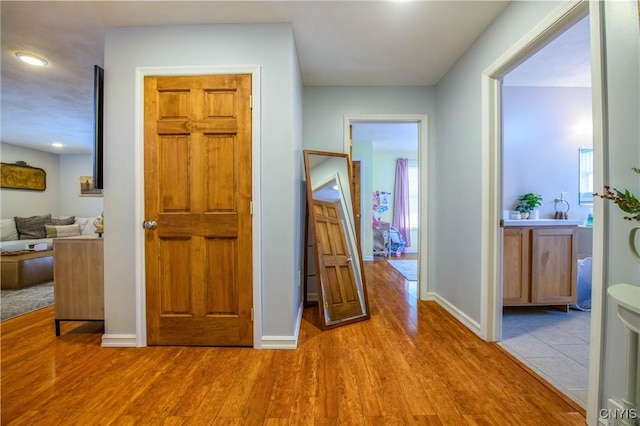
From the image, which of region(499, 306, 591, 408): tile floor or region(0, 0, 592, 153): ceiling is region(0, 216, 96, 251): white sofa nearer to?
region(0, 0, 592, 153): ceiling

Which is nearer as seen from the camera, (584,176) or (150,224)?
(150,224)

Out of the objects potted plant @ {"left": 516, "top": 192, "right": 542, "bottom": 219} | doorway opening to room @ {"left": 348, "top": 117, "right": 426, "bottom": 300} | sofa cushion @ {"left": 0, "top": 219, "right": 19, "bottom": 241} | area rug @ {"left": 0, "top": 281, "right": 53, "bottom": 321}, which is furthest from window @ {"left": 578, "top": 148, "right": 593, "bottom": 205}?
sofa cushion @ {"left": 0, "top": 219, "right": 19, "bottom": 241}

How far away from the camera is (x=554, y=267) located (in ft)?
8.65

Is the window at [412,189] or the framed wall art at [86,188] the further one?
the window at [412,189]

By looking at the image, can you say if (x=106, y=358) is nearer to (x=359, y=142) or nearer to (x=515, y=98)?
(x=515, y=98)

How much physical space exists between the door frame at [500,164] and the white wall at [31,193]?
26.0 feet

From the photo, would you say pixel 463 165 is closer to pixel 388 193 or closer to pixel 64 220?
A: pixel 388 193

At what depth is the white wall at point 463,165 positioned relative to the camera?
1.92m

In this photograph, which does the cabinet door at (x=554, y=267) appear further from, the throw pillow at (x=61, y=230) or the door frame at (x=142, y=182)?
the throw pillow at (x=61, y=230)

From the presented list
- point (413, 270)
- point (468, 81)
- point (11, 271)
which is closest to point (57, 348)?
point (11, 271)

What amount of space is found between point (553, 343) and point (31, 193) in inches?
345

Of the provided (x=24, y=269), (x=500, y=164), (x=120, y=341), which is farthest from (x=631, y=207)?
(x=24, y=269)

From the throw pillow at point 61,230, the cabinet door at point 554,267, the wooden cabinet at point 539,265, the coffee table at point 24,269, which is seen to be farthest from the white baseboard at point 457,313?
the throw pillow at point 61,230

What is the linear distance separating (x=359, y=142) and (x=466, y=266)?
3762 mm
